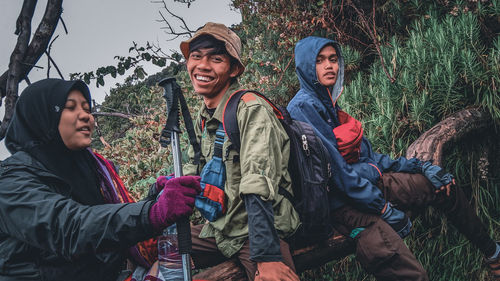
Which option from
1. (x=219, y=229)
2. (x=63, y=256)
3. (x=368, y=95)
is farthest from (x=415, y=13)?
(x=63, y=256)

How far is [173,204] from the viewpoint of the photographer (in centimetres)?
154

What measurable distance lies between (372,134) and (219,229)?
3203 millimetres

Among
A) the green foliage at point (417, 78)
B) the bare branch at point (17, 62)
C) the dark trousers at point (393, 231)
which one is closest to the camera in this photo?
the dark trousers at point (393, 231)

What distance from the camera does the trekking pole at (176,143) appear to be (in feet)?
5.36

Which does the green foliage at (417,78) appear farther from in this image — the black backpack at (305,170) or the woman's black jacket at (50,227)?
the woman's black jacket at (50,227)

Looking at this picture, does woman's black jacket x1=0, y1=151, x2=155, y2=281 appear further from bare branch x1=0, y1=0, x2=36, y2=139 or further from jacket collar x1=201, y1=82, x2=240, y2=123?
bare branch x1=0, y1=0, x2=36, y2=139

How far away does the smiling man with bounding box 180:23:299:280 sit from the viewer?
6.01ft

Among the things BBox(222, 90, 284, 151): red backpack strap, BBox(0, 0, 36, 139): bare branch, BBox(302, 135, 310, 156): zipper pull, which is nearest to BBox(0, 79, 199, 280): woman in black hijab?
BBox(222, 90, 284, 151): red backpack strap

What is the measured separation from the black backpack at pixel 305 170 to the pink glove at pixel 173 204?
56cm

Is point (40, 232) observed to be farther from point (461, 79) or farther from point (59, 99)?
point (461, 79)

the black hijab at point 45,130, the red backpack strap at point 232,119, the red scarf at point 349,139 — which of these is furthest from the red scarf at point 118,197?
the red scarf at point 349,139

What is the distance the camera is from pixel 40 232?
1455mm

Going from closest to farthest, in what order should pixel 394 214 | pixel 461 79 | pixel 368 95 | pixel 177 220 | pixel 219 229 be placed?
pixel 177 220
pixel 219 229
pixel 394 214
pixel 461 79
pixel 368 95

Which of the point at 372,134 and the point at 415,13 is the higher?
the point at 415,13
